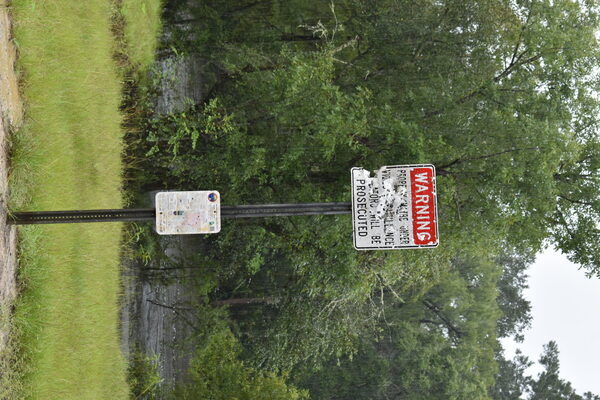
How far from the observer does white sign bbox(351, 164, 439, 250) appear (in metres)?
5.69

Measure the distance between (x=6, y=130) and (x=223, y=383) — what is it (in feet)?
25.7

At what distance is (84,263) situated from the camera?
9594 mm

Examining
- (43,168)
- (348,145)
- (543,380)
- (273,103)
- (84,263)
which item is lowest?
(543,380)

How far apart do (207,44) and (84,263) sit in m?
8.12

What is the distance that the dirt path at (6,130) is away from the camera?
6910 mm

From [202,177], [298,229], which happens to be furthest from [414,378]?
[202,177]

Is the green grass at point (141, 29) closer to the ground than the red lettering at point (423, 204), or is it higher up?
higher up

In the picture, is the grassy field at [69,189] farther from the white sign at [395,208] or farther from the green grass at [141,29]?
the white sign at [395,208]

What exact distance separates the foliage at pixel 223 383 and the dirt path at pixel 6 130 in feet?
20.8

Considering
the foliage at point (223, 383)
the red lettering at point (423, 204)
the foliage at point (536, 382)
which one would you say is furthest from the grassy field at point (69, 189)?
the foliage at point (536, 382)

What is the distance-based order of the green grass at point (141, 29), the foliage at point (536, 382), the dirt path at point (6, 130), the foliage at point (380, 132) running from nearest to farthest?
the dirt path at point (6, 130), the green grass at point (141, 29), the foliage at point (380, 132), the foliage at point (536, 382)

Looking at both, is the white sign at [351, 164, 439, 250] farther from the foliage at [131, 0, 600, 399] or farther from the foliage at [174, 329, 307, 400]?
the foliage at [174, 329, 307, 400]

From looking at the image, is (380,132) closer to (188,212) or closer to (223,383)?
(223,383)

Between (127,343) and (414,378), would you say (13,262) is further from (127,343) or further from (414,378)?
(414,378)
